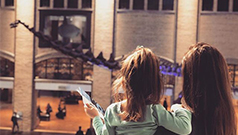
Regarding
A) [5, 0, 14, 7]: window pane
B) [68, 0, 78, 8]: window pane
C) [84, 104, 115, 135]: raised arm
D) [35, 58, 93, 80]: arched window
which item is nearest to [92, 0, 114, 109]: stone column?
[35, 58, 93, 80]: arched window

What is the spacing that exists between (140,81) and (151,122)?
0.88 feet

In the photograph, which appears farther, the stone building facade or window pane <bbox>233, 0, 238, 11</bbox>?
the stone building facade

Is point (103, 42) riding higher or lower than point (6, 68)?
higher

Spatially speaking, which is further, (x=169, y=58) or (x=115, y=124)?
(x=169, y=58)

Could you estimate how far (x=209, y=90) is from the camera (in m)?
2.10

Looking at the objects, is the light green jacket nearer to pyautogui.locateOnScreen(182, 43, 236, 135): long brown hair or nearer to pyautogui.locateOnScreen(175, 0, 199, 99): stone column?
pyautogui.locateOnScreen(182, 43, 236, 135): long brown hair

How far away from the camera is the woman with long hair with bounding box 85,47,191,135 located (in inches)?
Answer: 80.4

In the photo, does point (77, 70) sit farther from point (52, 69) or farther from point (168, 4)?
point (168, 4)

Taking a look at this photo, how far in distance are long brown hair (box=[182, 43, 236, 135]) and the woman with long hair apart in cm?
10

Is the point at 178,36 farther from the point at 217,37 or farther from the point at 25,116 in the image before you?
the point at 25,116

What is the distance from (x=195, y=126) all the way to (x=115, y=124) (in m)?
0.51

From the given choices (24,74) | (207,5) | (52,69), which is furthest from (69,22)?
(207,5)

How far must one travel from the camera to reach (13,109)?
1514 cm

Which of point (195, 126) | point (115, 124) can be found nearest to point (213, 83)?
point (195, 126)
